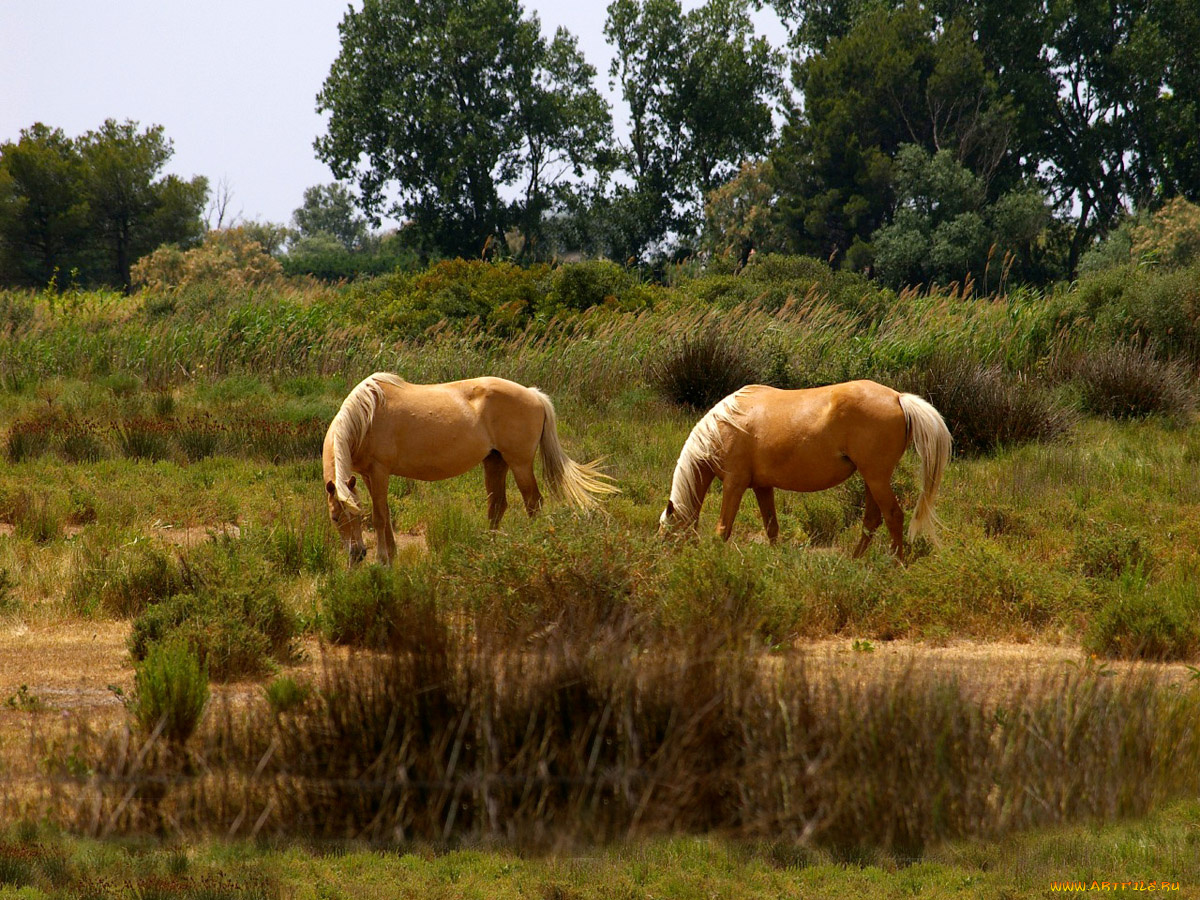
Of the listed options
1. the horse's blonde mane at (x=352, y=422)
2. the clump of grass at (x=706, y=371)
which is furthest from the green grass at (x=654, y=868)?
the clump of grass at (x=706, y=371)

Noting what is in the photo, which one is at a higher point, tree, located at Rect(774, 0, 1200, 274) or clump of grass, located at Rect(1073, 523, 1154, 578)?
tree, located at Rect(774, 0, 1200, 274)

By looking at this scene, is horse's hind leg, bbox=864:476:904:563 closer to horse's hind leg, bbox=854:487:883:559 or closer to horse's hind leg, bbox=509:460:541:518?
horse's hind leg, bbox=854:487:883:559

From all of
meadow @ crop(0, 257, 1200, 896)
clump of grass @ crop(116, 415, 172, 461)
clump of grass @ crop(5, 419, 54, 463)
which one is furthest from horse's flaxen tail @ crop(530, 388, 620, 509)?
clump of grass @ crop(5, 419, 54, 463)

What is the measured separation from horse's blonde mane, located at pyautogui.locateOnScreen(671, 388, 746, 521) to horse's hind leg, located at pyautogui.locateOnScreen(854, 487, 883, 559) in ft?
4.21

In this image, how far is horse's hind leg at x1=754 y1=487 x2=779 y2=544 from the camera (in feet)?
29.9

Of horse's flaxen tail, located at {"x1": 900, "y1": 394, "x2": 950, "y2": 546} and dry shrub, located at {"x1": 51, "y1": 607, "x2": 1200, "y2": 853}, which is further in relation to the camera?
horse's flaxen tail, located at {"x1": 900, "y1": 394, "x2": 950, "y2": 546}

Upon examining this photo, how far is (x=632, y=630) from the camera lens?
4688mm

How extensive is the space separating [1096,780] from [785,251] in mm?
38103

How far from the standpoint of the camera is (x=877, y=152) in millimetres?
39250

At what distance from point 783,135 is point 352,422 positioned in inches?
1461

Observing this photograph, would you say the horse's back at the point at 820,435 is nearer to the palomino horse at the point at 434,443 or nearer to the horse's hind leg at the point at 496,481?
the palomino horse at the point at 434,443

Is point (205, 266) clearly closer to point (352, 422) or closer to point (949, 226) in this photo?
point (949, 226)

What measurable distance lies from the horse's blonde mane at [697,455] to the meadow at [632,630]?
27.6 inches

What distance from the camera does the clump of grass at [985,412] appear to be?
1292cm
